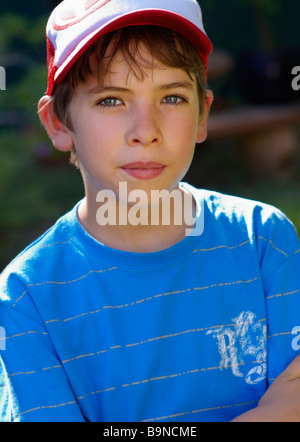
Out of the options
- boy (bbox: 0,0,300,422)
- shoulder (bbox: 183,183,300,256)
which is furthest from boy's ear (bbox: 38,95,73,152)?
shoulder (bbox: 183,183,300,256)

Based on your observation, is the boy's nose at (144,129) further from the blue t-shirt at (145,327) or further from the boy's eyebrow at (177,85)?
the blue t-shirt at (145,327)

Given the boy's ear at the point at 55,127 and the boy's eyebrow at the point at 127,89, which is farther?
the boy's ear at the point at 55,127

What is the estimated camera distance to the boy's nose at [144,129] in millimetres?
1527

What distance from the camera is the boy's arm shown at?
149 centimetres

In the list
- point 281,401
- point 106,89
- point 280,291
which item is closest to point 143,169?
point 106,89

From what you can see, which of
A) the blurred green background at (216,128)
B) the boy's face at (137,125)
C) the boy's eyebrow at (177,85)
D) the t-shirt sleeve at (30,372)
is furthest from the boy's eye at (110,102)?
the blurred green background at (216,128)

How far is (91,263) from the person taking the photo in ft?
5.41

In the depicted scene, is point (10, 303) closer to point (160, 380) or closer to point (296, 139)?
point (160, 380)

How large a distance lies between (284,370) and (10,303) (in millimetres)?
674

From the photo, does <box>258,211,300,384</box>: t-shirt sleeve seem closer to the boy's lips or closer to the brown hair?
the boy's lips

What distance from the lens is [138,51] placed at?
158 centimetres

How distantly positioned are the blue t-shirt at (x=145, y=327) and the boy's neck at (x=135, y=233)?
0.11ft

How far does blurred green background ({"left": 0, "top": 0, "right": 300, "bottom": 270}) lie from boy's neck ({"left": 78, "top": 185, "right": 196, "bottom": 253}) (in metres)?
2.58
